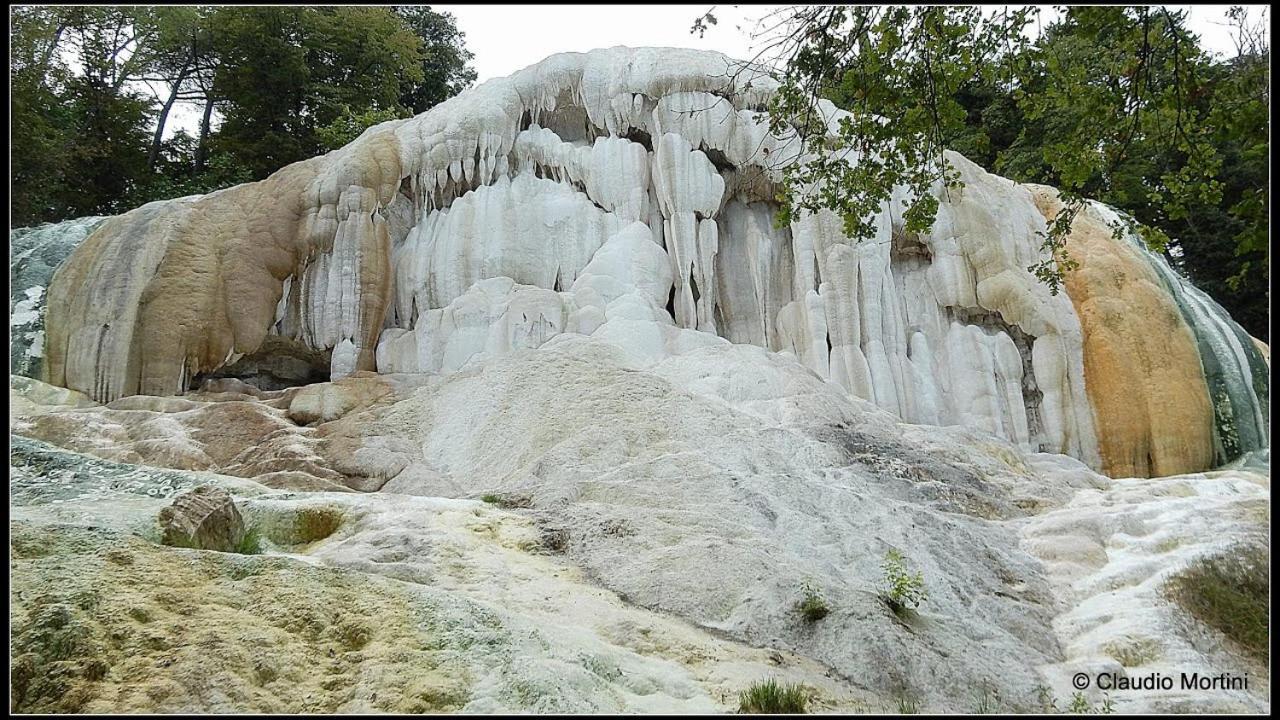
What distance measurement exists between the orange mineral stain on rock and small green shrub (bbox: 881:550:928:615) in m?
9.50

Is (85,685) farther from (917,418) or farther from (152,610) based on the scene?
(917,418)

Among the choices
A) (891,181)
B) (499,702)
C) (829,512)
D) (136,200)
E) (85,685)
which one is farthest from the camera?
(136,200)

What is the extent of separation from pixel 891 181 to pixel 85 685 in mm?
6508

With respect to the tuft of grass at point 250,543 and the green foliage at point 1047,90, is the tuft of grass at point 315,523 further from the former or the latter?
the green foliage at point 1047,90

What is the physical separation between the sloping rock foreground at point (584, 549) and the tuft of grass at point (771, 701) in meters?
0.18

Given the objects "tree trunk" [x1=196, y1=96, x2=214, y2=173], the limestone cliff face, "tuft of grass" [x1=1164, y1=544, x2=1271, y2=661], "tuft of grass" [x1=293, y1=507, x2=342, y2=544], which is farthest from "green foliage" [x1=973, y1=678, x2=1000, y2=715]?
"tree trunk" [x1=196, y1=96, x2=214, y2=173]

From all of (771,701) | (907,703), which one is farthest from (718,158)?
(771,701)

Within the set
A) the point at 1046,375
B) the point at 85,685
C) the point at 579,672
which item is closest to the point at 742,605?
the point at 579,672

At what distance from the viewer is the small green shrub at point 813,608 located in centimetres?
671

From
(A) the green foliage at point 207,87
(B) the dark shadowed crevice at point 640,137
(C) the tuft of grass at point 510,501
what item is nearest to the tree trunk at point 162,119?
(A) the green foliage at point 207,87

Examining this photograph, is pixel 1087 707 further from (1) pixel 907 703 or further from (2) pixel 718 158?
(2) pixel 718 158

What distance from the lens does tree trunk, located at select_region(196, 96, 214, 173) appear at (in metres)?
25.6

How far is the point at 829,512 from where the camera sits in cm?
906

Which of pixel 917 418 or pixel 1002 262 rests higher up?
pixel 1002 262
